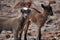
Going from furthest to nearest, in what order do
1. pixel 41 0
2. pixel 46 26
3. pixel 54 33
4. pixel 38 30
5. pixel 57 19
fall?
pixel 41 0 < pixel 57 19 < pixel 46 26 < pixel 54 33 < pixel 38 30

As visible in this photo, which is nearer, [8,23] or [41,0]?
[8,23]

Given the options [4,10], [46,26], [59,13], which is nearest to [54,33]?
[46,26]

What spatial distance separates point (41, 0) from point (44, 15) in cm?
566

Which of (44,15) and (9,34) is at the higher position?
(44,15)

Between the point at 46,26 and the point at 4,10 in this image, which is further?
the point at 4,10

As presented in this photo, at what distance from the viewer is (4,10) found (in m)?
12.9

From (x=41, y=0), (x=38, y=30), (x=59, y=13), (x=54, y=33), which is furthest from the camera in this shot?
(x=41, y=0)

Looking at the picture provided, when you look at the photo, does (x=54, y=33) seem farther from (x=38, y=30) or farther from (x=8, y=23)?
(x=8, y=23)

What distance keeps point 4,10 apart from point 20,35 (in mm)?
4264

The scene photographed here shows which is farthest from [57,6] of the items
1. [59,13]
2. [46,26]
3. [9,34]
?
[9,34]

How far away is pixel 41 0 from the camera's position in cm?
1466

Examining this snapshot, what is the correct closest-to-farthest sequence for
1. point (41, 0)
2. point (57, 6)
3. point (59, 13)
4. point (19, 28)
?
point (19, 28), point (59, 13), point (57, 6), point (41, 0)

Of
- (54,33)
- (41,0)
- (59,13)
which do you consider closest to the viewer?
(54,33)

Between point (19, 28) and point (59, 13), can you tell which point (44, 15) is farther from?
point (59, 13)
